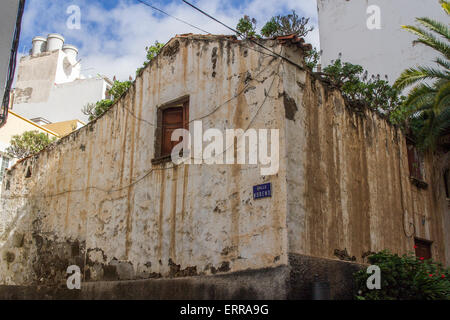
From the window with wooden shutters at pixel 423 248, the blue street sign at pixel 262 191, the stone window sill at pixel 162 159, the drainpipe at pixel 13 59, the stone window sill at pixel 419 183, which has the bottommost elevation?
the window with wooden shutters at pixel 423 248

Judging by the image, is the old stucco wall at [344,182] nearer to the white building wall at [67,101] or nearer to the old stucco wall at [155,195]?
the old stucco wall at [155,195]

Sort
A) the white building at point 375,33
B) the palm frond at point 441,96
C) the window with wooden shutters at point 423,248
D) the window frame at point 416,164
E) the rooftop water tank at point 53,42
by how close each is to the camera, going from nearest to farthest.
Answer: the palm frond at point 441,96 → the window with wooden shutters at point 423,248 → the window frame at point 416,164 → the white building at point 375,33 → the rooftop water tank at point 53,42

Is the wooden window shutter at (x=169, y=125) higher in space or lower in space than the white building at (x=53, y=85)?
lower

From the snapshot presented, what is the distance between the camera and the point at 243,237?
8.46 meters

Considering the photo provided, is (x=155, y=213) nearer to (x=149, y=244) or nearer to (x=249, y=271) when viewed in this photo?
(x=149, y=244)

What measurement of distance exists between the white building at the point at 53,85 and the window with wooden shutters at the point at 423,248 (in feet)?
74.5

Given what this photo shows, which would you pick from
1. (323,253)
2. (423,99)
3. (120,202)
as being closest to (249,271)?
(323,253)

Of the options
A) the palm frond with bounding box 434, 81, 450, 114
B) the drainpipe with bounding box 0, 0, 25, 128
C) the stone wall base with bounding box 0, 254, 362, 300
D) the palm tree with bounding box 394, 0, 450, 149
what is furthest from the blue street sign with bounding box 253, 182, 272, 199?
the palm tree with bounding box 394, 0, 450, 149

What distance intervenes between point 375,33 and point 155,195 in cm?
1269

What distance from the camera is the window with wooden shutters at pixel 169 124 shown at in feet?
34.1

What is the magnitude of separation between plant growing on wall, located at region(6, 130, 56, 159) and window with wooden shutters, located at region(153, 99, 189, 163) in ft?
39.9

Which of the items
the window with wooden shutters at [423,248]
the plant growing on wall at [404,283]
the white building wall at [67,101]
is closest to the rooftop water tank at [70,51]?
the white building wall at [67,101]

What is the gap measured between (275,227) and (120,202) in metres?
4.21

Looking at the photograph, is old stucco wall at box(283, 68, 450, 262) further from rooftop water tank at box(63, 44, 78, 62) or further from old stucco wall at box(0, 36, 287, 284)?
rooftop water tank at box(63, 44, 78, 62)
